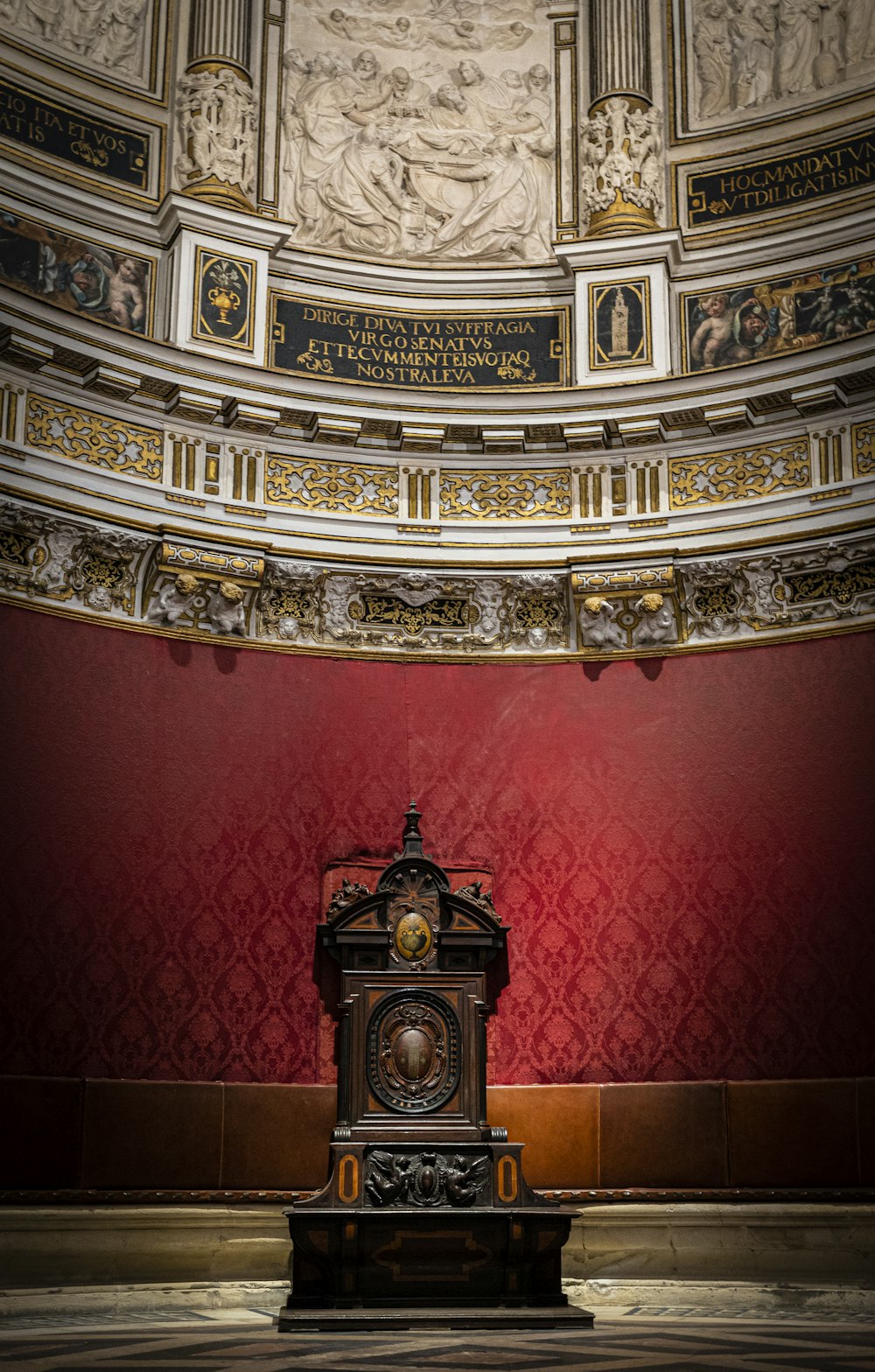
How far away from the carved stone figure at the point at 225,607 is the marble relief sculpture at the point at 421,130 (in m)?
3.08

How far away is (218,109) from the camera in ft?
40.9

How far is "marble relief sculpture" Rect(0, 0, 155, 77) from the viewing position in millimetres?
11953

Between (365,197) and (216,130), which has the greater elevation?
(216,130)

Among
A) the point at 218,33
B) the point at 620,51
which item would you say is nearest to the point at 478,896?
the point at 620,51

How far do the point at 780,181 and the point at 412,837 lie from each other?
5.73 metres

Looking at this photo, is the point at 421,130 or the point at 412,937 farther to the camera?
the point at 421,130

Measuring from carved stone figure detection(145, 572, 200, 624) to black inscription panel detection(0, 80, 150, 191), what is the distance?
313cm

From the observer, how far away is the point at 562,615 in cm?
1212

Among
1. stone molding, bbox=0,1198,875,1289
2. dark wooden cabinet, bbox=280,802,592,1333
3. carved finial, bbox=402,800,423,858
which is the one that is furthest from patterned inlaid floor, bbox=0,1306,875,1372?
carved finial, bbox=402,800,423,858

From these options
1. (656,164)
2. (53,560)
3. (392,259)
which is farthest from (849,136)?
(53,560)

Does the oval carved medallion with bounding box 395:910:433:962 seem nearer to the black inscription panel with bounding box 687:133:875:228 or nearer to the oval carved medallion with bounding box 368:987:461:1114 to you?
the oval carved medallion with bounding box 368:987:461:1114

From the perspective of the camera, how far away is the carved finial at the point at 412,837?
11.1 metres

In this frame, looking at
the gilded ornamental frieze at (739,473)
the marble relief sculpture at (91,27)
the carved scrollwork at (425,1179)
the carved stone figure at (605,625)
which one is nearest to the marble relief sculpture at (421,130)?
the marble relief sculpture at (91,27)

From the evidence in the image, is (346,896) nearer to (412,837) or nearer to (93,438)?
(412,837)
